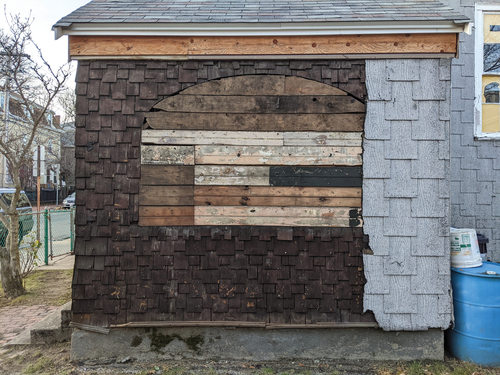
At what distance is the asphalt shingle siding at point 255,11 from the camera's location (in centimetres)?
345

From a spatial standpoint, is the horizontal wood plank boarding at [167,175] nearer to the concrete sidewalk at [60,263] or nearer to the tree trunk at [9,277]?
the tree trunk at [9,277]

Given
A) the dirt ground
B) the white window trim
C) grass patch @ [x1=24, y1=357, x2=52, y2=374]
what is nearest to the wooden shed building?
the dirt ground

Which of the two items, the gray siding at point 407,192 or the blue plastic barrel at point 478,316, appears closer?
the blue plastic barrel at point 478,316

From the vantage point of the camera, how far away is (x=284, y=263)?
3541 millimetres

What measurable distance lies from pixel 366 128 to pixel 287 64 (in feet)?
3.88

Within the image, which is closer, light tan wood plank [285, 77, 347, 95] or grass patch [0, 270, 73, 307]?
light tan wood plank [285, 77, 347, 95]

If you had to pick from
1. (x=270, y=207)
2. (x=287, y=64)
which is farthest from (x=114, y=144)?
(x=287, y=64)

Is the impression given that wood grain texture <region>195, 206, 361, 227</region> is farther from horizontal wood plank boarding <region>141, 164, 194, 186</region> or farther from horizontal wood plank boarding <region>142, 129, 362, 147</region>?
horizontal wood plank boarding <region>142, 129, 362, 147</region>

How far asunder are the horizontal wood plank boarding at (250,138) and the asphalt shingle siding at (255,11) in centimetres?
125

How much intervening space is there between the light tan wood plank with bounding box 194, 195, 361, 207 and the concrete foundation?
1442 mm

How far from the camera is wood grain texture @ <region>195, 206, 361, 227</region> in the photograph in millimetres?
3539

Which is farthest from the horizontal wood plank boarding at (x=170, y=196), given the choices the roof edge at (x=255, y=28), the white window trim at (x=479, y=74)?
the white window trim at (x=479, y=74)

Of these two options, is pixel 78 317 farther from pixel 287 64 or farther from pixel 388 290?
pixel 287 64

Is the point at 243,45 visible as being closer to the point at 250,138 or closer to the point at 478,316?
the point at 250,138
